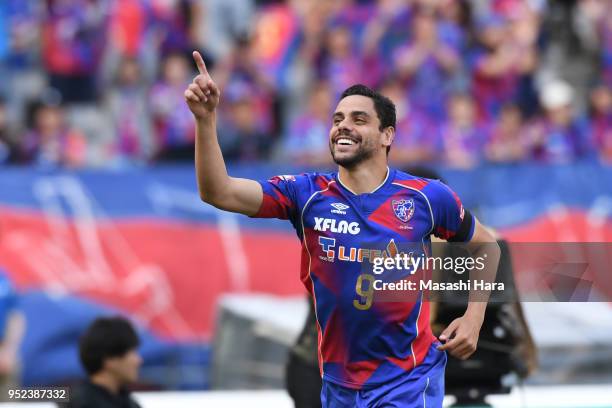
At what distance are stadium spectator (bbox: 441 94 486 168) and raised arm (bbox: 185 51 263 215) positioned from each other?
771cm

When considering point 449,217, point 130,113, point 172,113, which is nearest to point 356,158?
point 449,217

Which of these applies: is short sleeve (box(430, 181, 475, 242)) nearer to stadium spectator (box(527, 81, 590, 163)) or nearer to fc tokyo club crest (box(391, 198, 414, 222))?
fc tokyo club crest (box(391, 198, 414, 222))

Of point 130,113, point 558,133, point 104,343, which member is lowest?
point 104,343

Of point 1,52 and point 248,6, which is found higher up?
point 248,6

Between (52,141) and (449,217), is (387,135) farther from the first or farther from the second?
(52,141)

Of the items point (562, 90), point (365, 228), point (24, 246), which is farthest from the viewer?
point (562, 90)

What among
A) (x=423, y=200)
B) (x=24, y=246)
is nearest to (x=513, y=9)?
(x=24, y=246)

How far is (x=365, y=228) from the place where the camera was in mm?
5383

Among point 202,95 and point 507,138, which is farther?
point 507,138

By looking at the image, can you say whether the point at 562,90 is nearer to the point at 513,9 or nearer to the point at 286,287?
the point at 513,9

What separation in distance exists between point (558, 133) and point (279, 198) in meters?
9.05

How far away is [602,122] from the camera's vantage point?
1448cm

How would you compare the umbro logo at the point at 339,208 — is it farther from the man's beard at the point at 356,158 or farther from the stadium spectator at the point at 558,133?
the stadium spectator at the point at 558,133

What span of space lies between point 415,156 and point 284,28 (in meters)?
3.45
